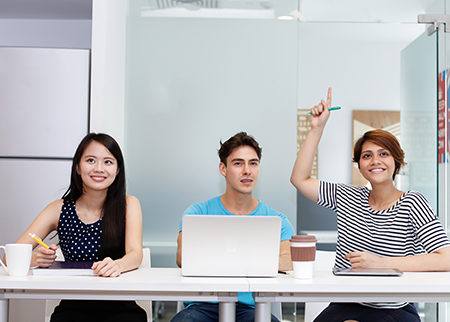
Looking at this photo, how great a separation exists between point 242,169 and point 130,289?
3.02 ft

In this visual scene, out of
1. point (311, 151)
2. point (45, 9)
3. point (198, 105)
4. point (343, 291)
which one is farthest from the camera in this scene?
point (45, 9)

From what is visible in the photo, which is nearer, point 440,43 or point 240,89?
point 240,89

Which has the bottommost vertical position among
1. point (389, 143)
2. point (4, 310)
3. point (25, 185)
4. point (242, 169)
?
point (4, 310)

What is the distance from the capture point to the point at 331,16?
2824 millimetres

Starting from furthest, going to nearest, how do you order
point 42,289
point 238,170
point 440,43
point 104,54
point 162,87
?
1. point 440,43
2. point 162,87
3. point 104,54
4. point 238,170
5. point 42,289

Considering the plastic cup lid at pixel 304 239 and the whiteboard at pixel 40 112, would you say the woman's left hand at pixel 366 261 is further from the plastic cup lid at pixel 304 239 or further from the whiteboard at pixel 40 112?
the whiteboard at pixel 40 112

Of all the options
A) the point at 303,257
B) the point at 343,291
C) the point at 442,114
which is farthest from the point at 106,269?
the point at 442,114

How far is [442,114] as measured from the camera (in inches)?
113

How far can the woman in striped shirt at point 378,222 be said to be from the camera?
1630 millimetres

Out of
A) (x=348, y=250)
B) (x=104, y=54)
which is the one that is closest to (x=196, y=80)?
(x=104, y=54)

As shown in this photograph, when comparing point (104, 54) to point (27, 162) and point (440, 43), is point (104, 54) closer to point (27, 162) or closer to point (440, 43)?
point (27, 162)

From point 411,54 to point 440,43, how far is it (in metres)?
0.30

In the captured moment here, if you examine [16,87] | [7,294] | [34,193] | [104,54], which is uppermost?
[104,54]

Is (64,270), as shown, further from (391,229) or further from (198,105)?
(198,105)
